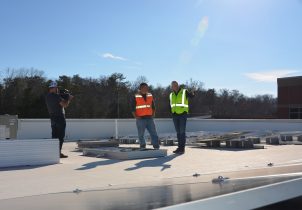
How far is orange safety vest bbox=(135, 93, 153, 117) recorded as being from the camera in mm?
9555

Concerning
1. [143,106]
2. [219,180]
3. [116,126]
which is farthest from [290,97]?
[219,180]

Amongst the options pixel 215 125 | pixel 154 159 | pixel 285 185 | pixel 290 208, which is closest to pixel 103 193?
pixel 285 185

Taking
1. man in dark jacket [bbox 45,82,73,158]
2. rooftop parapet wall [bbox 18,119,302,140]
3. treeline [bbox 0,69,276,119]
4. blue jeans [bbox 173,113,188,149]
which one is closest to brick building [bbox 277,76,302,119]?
treeline [bbox 0,69,276,119]

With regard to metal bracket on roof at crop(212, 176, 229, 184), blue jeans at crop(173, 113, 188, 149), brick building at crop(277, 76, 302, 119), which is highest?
brick building at crop(277, 76, 302, 119)

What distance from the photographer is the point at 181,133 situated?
9211 mm

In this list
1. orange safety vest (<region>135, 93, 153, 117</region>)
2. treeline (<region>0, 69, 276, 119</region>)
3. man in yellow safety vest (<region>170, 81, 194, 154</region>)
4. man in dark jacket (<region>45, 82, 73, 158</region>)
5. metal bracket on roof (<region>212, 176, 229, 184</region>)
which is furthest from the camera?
treeline (<region>0, 69, 276, 119</region>)

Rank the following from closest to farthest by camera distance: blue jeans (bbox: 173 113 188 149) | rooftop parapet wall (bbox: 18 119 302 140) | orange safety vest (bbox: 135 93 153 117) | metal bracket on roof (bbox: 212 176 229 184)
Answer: metal bracket on roof (bbox: 212 176 229 184)
blue jeans (bbox: 173 113 188 149)
orange safety vest (bbox: 135 93 153 117)
rooftop parapet wall (bbox: 18 119 302 140)

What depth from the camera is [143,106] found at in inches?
377

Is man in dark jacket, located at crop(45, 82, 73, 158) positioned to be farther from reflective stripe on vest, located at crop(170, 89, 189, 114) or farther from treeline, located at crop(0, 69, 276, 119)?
treeline, located at crop(0, 69, 276, 119)

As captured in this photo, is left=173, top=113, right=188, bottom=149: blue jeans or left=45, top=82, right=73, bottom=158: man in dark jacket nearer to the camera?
left=45, top=82, right=73, bottom=158: man in dark jacket

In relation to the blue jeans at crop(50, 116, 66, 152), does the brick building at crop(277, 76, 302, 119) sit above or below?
above

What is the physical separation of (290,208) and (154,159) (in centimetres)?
317

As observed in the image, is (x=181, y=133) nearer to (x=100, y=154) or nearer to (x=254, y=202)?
(x=100, y=154)

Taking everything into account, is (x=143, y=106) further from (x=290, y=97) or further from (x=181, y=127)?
(x=290, y=97)
